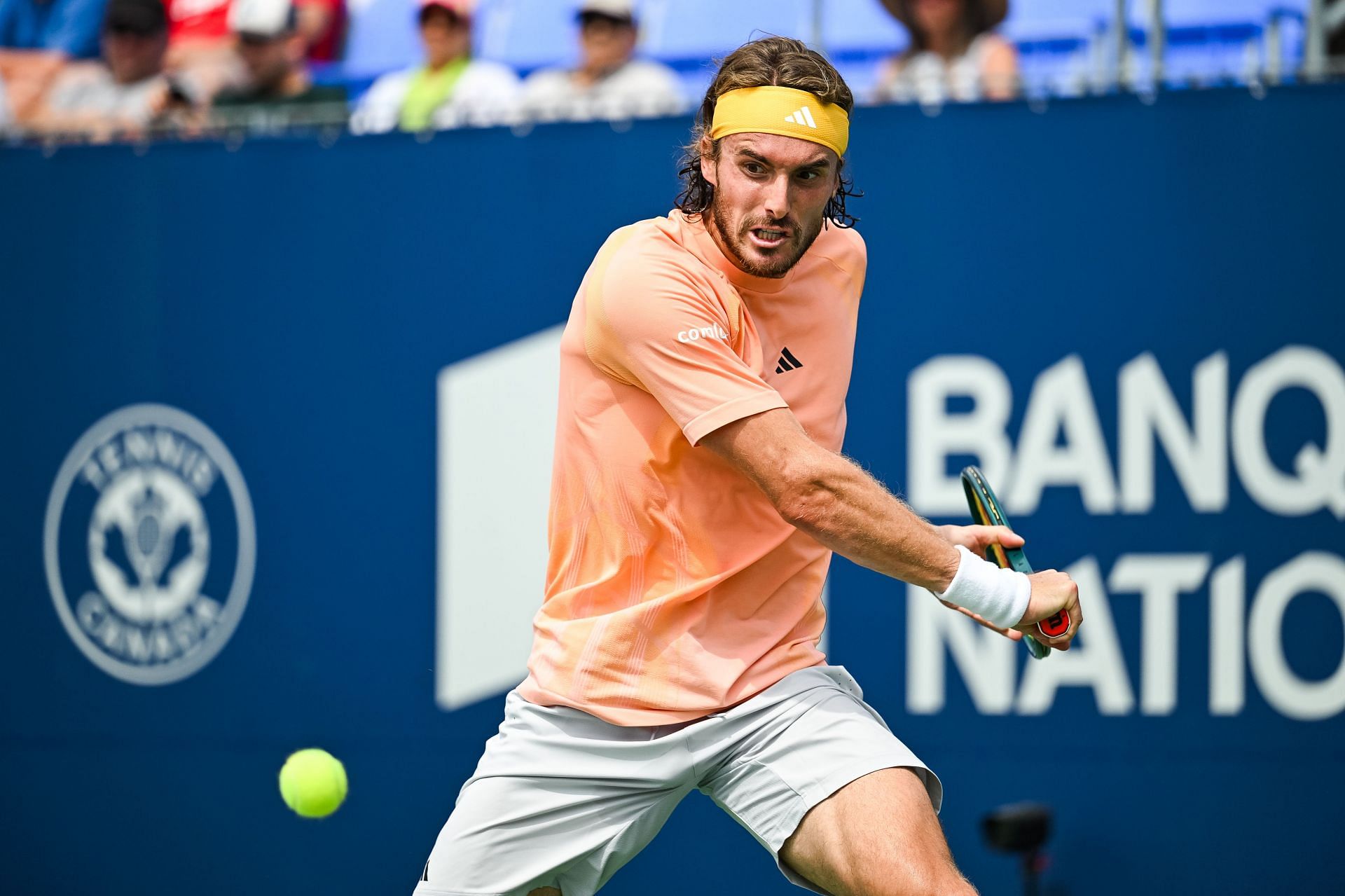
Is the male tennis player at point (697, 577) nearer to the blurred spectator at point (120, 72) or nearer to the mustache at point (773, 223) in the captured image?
the mustache at point (773, 223)

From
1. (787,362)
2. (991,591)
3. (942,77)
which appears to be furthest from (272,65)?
(991,591)

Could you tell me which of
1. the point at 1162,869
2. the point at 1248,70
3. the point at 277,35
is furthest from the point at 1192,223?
the point at 277,35

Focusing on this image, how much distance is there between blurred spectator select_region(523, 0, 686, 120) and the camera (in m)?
4.77

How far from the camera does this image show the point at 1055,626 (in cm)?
251

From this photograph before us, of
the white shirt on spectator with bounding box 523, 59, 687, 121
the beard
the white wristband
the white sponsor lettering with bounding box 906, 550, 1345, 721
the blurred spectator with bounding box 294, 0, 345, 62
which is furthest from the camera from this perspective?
→ the blurred spectator with bounding box 294, 0, 345, 62

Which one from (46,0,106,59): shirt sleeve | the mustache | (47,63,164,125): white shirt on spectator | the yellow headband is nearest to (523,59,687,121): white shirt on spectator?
(47,63,164,125): white shirt on spectator

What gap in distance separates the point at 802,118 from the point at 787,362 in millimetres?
424

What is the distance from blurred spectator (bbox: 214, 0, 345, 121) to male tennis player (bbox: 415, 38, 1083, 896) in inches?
101

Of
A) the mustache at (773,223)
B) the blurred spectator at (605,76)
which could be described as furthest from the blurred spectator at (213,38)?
the mustache at (773,223)

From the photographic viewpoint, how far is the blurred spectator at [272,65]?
503 centimetres

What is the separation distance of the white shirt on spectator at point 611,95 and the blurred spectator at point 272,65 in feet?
2.12

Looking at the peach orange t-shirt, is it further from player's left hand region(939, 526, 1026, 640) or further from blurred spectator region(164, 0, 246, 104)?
blurred spectator region(164, 0, 246, 104)

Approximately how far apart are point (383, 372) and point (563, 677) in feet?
7.34

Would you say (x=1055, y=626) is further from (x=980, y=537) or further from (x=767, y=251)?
(x=767, y=251)
